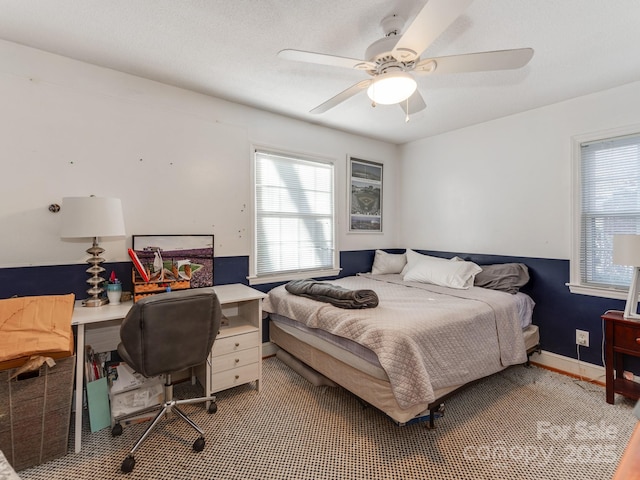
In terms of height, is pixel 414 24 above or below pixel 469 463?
above

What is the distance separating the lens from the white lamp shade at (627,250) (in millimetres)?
2170

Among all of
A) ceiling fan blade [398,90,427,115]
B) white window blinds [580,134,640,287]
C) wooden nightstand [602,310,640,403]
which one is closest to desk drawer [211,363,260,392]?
ceiling fan blade [398,90,427,115]

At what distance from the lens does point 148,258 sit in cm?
247

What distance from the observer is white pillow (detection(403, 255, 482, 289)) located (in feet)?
10.1

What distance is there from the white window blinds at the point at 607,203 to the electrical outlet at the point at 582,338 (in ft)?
1.45

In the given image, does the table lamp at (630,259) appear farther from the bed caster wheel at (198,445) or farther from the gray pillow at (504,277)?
the bed caster wheel at (198,445)

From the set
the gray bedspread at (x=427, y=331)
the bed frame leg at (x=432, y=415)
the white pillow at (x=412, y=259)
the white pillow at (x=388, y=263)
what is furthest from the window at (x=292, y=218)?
the bed frame leg at (x=432, y=415)

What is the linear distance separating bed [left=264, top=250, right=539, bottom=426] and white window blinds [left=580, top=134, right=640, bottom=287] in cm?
55

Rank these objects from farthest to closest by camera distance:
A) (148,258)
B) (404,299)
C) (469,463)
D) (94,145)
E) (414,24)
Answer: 1. (404,299)
2. (148,258)
3. (94,145)
4. (469,463)
5. (414,24)

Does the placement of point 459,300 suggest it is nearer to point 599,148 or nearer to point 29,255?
point 599,148

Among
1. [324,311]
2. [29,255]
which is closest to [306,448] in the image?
[324,311]

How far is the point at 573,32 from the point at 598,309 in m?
2.22

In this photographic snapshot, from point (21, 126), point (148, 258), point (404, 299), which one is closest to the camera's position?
point (21, 126)

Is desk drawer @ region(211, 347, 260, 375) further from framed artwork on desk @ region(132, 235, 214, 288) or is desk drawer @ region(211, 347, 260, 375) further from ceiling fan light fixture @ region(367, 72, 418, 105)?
ceiling fan light fixture @ region(367, 72, 418, 105)
